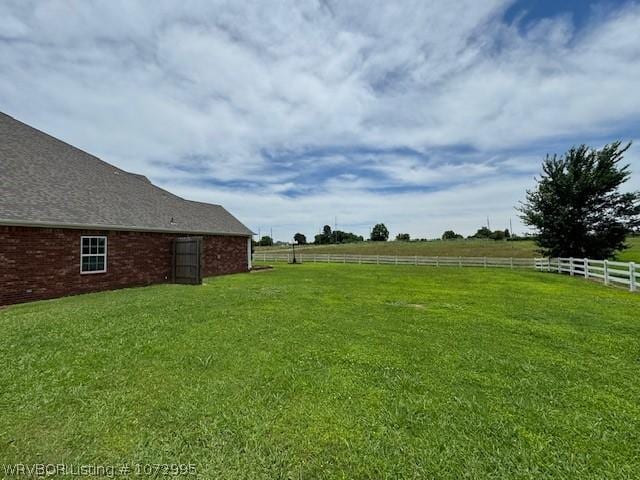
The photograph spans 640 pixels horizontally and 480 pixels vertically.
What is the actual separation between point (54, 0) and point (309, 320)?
393 inches

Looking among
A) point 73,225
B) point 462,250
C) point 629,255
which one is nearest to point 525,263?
point 629,255

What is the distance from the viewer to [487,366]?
13.3 feet

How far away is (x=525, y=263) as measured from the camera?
22.0 meters

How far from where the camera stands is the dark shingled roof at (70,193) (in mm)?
9750

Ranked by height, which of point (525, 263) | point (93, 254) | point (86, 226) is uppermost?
point (86, 226)

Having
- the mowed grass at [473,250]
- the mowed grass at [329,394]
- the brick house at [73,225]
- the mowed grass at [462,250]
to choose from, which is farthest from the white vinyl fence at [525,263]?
the brick house at [73,225]

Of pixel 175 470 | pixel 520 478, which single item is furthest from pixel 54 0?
pixel 520 478

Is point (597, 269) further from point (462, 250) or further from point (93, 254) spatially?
point (462, 250)

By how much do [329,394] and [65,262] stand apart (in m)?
10.8

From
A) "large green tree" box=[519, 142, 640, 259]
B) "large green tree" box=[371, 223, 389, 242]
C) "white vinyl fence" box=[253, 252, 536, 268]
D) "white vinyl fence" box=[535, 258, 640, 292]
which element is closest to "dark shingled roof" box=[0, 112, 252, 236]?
"white vinyl fence" box=[253, 252, 536, 268]

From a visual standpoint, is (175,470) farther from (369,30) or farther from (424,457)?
(369,30)

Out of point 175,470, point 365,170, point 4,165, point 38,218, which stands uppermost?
point 365,170

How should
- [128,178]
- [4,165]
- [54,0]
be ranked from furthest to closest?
[128,178], [4,165], [54,0]

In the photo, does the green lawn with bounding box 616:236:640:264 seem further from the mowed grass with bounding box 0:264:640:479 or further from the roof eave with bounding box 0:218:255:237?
the roof eave with bounding box 0:218:255:237
